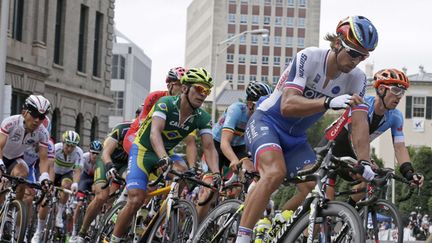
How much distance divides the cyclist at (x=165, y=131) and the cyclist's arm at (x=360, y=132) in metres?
2.31

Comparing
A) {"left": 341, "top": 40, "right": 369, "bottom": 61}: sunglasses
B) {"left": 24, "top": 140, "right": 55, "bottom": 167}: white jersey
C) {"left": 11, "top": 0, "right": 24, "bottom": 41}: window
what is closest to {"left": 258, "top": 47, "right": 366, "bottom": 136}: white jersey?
{"left": 341, "top": 40, "right": 369, "bottom": 61}: sunglasses

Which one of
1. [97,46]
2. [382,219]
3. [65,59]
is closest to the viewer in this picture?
[382,219]

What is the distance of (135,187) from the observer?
9906mm

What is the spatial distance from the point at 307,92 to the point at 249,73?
167 meters

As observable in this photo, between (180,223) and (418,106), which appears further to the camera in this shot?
(418,106)

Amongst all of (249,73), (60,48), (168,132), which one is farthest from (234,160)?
(249,73)

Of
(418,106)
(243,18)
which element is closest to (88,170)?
(418,106)

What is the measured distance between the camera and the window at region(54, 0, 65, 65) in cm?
4778

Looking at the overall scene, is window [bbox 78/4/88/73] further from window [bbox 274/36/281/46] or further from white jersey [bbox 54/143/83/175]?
window [bbox 274/36/281/46]

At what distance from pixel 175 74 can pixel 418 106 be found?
86123mm

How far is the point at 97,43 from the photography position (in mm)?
54062

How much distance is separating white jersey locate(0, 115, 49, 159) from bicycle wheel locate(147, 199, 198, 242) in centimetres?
270

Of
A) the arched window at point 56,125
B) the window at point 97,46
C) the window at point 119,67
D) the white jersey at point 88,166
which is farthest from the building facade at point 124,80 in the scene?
the white jersey at point 88,166

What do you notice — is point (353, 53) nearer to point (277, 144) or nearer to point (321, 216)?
point (277, 144)
